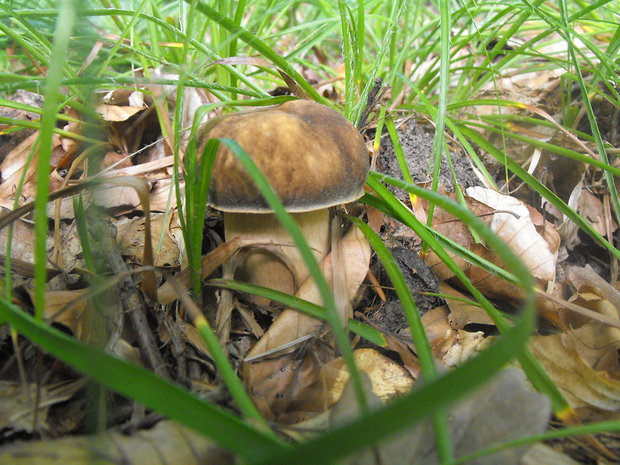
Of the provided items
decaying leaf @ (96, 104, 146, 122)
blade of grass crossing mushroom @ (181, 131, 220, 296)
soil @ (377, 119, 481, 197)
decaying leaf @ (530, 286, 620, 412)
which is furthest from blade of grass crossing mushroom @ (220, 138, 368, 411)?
decaying leaf @ (96, 104, 146, 122)

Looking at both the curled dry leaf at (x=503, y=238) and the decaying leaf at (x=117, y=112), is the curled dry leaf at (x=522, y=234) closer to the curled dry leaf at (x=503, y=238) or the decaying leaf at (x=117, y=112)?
the curled dry leaf at (x=503, y=238)

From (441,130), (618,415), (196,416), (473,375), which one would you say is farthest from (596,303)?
(196,416)

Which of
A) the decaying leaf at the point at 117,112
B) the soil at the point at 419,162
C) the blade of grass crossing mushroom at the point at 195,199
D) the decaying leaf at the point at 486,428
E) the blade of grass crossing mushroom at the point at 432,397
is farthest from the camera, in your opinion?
the decaying leaf at the point at 117,112

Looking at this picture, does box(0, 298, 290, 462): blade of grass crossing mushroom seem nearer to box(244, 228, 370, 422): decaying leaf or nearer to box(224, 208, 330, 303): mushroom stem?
box(244, 228, 370, 422): decaying leaf

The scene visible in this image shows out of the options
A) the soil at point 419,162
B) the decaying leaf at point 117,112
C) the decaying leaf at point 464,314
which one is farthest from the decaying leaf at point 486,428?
the decaying leaf at point 117,112

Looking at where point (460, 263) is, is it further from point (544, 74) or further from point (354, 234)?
point (544, 74)

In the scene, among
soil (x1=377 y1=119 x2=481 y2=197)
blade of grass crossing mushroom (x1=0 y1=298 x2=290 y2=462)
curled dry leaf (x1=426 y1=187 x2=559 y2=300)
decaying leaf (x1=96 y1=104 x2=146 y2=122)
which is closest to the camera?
blade of grass crossing mushroom (x1=0 y1=298 x2=290 y2=462)

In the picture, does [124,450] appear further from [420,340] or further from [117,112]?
[117,112]
